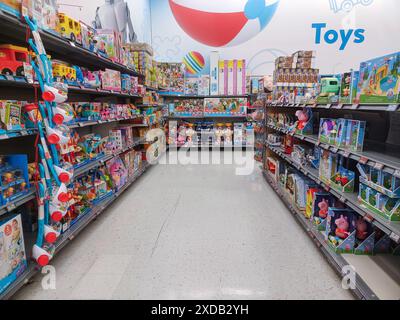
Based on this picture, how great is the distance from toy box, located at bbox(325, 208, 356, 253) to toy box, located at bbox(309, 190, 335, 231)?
0.65 feet

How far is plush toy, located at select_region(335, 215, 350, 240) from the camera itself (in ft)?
7.02

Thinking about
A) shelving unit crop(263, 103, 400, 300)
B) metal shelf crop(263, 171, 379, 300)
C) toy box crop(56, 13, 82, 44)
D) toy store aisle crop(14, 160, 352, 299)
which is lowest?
toy store aisle crop(14, 160, 352, 299)

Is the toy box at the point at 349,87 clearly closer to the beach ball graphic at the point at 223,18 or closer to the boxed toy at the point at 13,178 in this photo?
the boxed toy at the point at 13,178

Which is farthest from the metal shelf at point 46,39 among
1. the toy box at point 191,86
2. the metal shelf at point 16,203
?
the toy box at point 191,86

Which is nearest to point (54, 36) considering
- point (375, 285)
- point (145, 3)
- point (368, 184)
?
point (368, 184)

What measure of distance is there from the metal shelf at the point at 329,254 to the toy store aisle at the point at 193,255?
84mm

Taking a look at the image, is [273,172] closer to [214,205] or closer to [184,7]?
[214,205]

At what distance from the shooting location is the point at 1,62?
171 cm

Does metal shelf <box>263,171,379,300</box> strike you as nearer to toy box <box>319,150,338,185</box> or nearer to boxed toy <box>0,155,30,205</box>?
toy box <box>319,150,338,185</box>

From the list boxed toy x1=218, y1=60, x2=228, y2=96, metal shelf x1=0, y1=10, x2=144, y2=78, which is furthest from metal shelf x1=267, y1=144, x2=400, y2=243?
boxed toy x1=218, y1=60, x2=228, y2=96

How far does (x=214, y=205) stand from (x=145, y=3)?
575 cm

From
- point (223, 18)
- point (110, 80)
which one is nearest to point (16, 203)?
point (110, 80)

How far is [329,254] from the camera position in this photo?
7.09 feet

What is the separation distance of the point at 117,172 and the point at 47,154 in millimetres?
1787
